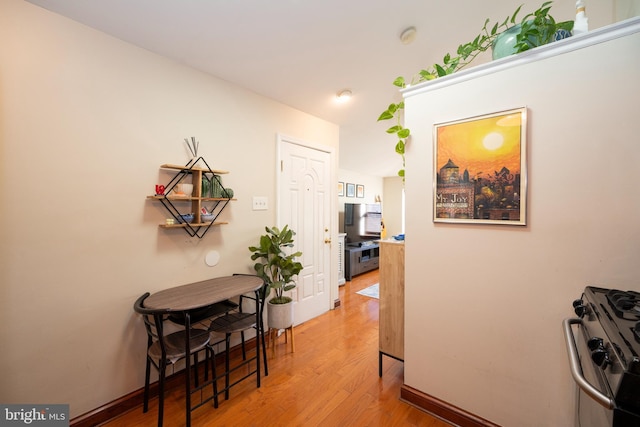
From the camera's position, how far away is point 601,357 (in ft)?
2.23

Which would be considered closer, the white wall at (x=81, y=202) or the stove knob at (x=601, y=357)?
the stove knob at (x=601, y=357)

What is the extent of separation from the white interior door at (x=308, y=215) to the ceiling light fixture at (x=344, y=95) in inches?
25.2

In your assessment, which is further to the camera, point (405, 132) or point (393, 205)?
point (393, 205)

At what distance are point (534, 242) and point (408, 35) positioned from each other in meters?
1.71

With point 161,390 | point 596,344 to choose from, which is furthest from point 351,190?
point 596,344

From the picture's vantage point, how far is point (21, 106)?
1374 millimetres

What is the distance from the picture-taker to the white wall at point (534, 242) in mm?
1125

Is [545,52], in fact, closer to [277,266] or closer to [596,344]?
[596,344]

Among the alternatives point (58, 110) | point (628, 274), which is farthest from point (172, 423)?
point (628, 274)

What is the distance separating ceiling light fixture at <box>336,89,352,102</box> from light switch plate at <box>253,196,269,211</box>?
1348 mm

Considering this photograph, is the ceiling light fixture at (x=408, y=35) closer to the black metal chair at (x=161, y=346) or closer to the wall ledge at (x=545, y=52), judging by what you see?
the wall ledge at (x=545, y=52)

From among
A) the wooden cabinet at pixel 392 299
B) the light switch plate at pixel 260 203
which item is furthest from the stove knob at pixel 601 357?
the light switch plate at pixel 260 203

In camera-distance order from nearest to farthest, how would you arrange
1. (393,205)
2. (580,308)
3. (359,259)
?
1. (580,308)
2. (359,259)
3. (393,205)

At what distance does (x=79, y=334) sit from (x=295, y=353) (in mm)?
1589
